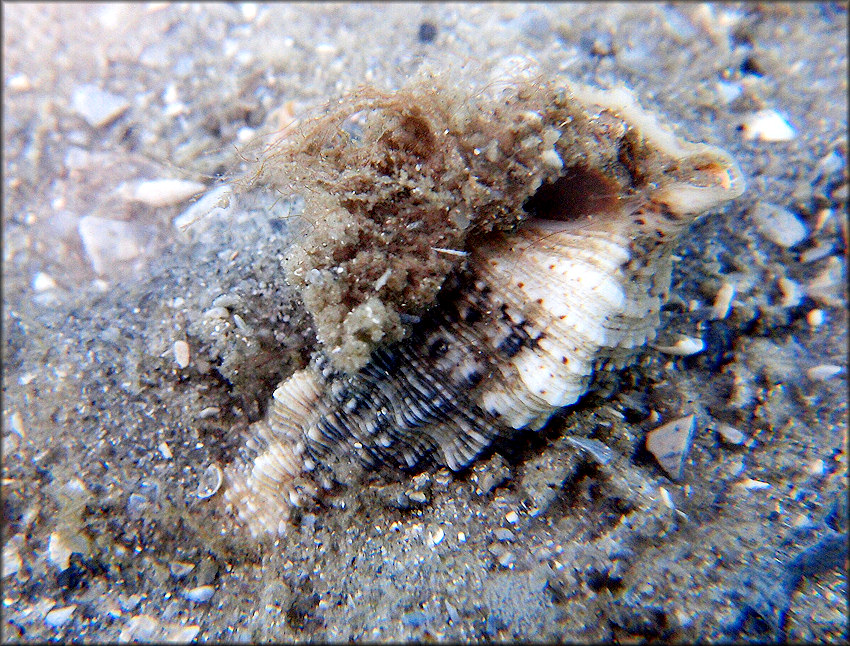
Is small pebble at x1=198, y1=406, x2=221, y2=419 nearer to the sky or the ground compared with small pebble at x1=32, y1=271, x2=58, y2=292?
nearer to the ground

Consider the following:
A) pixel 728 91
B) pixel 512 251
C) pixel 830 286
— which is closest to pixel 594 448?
pixel 512 251

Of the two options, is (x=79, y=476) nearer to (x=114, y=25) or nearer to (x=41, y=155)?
(x=41, y=155)

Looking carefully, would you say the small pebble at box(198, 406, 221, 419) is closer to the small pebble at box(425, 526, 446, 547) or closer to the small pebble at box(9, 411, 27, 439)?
the small pebble at box(9, 411, 27, 439)

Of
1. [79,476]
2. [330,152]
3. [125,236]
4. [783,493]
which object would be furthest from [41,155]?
[783,493]

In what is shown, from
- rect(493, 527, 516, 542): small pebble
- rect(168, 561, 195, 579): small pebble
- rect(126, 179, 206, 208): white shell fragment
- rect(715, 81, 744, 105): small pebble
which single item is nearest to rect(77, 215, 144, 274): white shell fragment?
rect(126, 179, 206, 208): white shell fragment

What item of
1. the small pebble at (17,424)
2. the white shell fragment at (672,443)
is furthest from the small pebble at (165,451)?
the white shell fragment at (672,443)

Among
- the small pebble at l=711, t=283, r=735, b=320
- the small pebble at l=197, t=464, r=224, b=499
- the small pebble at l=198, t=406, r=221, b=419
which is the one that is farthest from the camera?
the small pebble at l=711, t=283, r=735, b=320

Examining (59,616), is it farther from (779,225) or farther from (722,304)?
(779,225)
